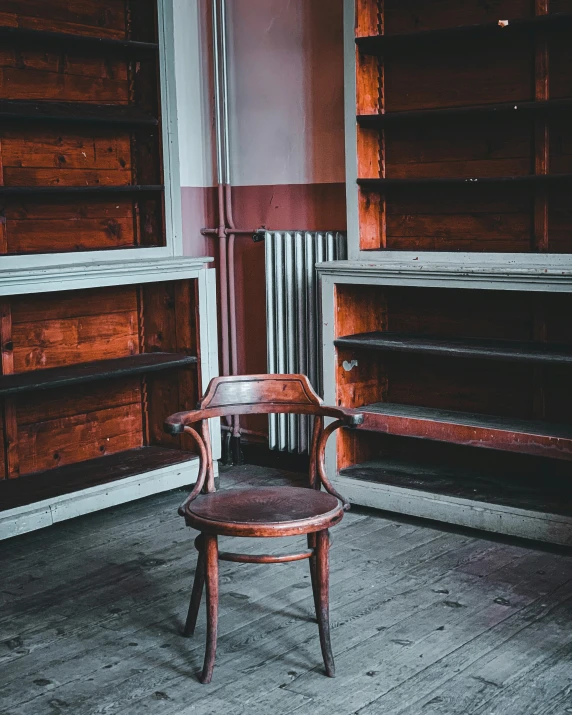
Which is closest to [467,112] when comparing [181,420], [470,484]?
[470,484]

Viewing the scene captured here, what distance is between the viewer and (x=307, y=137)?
5012 millimetres

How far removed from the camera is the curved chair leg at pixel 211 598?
2796 millimetres

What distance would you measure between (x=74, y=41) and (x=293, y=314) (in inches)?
64.3

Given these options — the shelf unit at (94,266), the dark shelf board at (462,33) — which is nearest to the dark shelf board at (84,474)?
the shelf unit at (94,266)

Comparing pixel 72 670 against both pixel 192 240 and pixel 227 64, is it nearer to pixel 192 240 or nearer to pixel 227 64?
pixel 192 240

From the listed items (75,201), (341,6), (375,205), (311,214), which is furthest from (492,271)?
(75,201)

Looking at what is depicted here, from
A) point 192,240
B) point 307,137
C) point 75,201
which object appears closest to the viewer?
point 75,201

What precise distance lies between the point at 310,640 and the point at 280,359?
212 cm

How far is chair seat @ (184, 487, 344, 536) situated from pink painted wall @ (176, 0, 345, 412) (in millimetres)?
2212

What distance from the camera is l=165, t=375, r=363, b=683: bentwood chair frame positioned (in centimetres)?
276

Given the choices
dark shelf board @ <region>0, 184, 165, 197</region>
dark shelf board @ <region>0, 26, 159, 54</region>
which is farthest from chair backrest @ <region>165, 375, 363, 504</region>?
dark shelf board @ <region>0, 26, 159, 54</region>

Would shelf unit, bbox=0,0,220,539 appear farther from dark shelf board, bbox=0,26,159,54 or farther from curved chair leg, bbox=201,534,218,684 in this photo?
curved chair leg, bbox=201,534,218,684

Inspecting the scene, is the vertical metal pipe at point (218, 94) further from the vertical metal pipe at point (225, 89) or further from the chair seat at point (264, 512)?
the chair seat at point (264, 512)

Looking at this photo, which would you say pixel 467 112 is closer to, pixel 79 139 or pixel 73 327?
pixel 79 139
